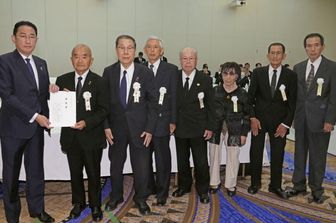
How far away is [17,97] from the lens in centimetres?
268

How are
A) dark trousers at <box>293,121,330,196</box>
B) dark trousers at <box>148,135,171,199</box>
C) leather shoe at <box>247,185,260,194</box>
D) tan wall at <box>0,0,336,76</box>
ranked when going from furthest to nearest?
tan wall at <box>0,0,336,76</box> < leather shoe at <box>247,185,260,194</box> < dark trousers at <box>293,121,330,196</box> < dark trousers at <box>148,135,171,199</box>

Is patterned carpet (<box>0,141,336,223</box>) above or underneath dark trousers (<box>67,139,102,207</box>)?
underneath

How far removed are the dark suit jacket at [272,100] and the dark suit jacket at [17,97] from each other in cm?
229

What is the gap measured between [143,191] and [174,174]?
4.01 feet

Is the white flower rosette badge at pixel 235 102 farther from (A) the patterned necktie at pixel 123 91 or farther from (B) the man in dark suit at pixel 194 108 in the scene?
(A) the patterned necktie at pixel 123 91

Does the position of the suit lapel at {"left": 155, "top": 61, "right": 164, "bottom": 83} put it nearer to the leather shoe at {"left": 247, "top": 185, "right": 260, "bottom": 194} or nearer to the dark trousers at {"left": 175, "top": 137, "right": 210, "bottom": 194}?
the dark trousers at {"left": 175, "top": 137, "right": 210, "bottom": 194}

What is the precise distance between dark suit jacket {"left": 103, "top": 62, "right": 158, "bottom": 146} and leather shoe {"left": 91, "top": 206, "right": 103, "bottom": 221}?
694mm

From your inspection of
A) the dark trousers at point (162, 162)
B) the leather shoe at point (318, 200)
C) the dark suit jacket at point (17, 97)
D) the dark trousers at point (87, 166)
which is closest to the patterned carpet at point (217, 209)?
the leather shoe at point (318, 200)

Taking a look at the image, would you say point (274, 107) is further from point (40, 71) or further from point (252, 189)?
point (40, 71)

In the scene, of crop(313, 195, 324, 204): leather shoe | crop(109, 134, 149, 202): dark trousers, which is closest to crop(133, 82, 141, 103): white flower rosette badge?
crop(109, 134, 149, 202): dark trousers

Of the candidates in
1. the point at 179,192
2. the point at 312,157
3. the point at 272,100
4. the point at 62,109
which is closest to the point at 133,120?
the point at 62,109

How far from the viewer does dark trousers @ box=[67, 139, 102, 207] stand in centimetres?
296

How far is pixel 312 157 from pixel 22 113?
117 inches

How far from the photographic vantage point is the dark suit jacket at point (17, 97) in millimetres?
2645
